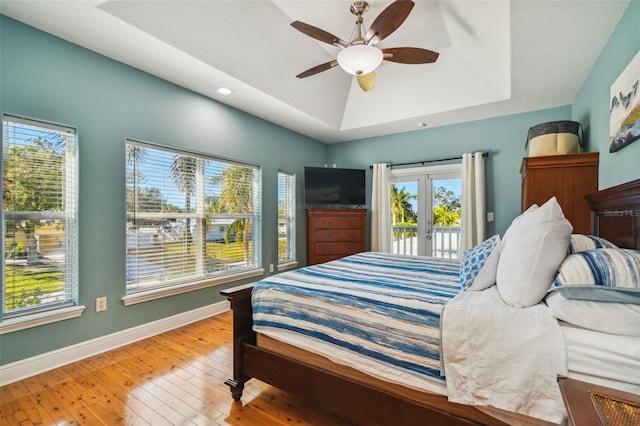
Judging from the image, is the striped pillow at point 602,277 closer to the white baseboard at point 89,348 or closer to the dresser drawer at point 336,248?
the white baseboard at point 89,348

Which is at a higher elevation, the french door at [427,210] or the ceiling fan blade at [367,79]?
the ceiling fan blade at [367,79]

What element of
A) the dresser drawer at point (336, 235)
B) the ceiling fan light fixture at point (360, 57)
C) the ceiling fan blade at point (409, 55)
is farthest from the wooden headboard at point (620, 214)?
the dresser drawer at point (336, 235)

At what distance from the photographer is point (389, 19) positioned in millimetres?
1957

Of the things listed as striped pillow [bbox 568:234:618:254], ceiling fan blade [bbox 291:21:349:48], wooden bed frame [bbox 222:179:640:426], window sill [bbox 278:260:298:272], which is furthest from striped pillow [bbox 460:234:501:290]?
window sill [bbox 278:260:298:272]

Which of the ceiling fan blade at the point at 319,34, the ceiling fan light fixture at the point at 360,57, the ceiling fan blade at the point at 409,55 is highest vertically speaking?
the ceiling fan blade at the point at 319,34

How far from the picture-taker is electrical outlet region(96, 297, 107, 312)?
2.43m

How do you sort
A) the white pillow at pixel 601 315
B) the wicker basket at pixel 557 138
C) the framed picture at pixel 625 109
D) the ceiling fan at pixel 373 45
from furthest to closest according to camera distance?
the wicker basket at pixel 557 138
the ceiling fan at pixel 373 45
the framed picture at pixel 625 109
the white pillow at pixel 601 315

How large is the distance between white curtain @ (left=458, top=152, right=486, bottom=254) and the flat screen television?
1.59m

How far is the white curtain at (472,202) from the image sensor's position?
3.92 m

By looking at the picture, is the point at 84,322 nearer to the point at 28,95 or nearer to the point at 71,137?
the point at 71,137

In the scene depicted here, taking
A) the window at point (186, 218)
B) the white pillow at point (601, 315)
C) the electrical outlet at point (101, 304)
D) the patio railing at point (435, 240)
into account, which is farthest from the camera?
the patio railing at point (435, 240)

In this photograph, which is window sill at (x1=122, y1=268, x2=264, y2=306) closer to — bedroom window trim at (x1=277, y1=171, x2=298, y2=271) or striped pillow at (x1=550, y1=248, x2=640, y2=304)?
bedroom window trim at (x1=277, y1=171, x2=298, y2=271)

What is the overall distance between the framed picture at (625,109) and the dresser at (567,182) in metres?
0.46

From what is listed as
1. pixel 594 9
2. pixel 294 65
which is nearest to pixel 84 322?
pixel 294 65
